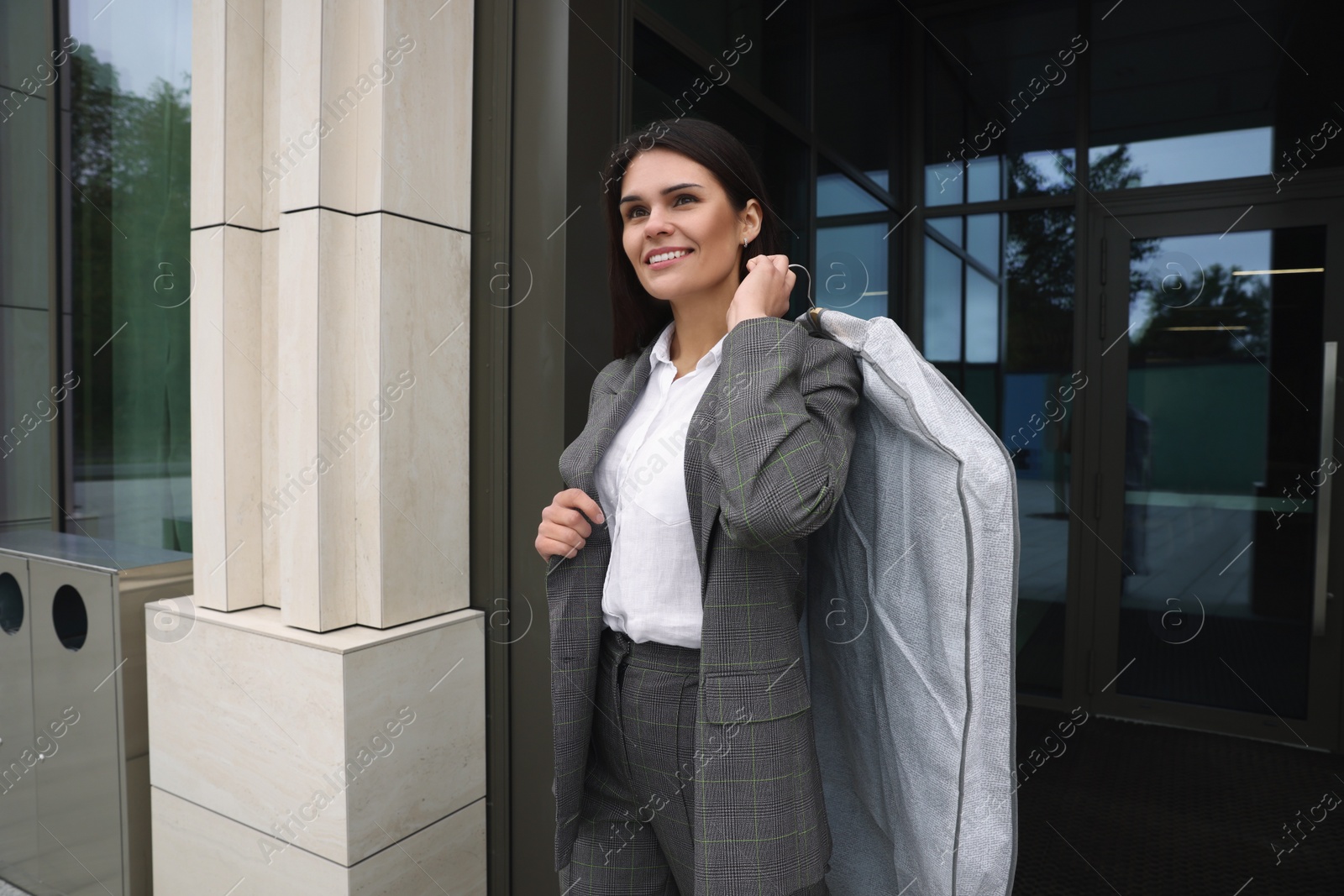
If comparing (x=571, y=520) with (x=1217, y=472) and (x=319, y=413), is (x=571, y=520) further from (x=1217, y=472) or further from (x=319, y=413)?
(x=1217, y=472)

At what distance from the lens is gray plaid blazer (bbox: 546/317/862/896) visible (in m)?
0.95

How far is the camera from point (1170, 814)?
300 cm

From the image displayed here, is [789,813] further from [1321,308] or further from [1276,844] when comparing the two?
[1321,308]

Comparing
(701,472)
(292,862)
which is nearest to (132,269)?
(292,862)

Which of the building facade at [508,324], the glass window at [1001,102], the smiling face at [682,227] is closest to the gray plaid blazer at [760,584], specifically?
the smiling face at [682,227]

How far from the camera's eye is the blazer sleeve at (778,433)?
37.1 inches

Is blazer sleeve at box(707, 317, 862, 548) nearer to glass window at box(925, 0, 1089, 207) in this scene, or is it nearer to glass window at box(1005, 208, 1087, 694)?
glass window at box(1005, 208, 1087, 694)

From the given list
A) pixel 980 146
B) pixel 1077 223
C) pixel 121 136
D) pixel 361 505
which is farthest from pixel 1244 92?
pixel 121 136

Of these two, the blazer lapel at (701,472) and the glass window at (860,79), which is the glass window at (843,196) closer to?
the glass window at (860,79)

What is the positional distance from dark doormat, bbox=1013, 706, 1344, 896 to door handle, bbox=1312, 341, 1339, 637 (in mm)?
620

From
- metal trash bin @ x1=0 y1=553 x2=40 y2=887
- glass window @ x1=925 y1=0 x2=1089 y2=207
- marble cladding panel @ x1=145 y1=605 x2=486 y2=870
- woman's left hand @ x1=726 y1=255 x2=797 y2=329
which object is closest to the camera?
woman's left hand @ x1=726 y1=255 x2=797 y2=329

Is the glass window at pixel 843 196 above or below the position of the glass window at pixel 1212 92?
below

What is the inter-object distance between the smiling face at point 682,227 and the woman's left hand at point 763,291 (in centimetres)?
6

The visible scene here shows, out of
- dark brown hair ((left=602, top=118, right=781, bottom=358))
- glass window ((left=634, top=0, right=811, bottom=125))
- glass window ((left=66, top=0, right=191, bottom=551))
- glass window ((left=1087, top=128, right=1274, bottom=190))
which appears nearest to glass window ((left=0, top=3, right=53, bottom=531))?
glass window ((left=66, top=0, right=191, bottom=551))
